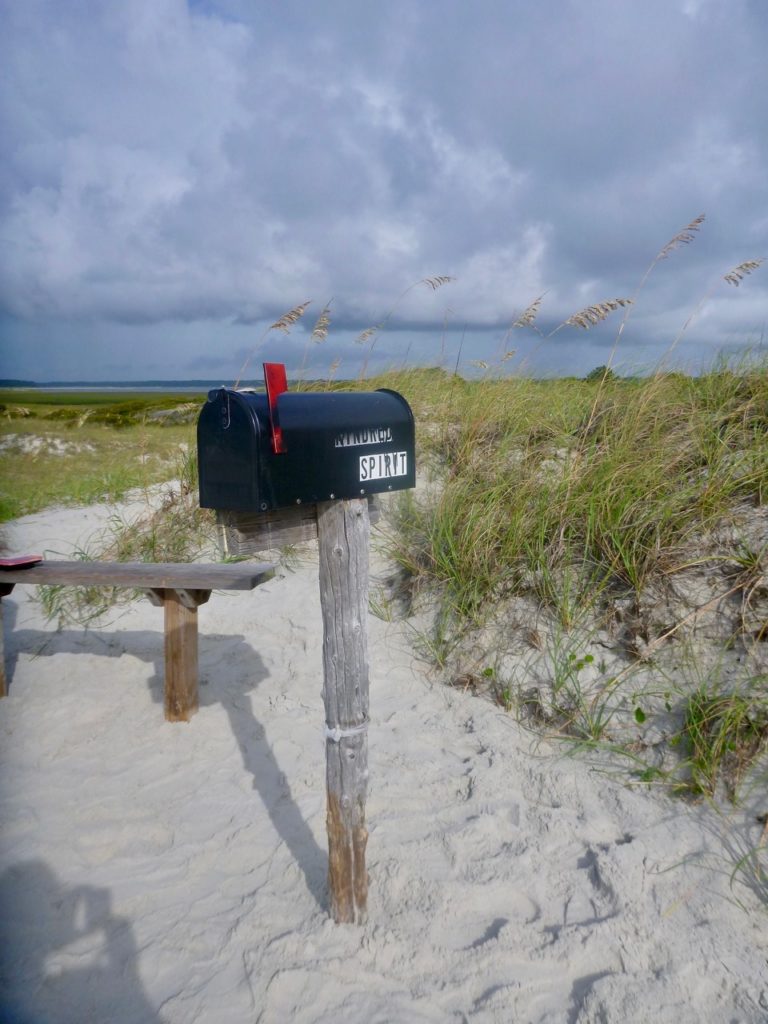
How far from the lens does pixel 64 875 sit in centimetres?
296

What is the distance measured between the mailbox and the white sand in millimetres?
868

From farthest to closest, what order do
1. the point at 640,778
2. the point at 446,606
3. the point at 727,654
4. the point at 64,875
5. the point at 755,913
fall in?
the point at 446,606 < the point at 727,654 < the point at 640,778 < the point at 64,875 < the point at 755,913

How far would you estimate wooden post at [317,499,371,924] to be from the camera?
7.97 feet

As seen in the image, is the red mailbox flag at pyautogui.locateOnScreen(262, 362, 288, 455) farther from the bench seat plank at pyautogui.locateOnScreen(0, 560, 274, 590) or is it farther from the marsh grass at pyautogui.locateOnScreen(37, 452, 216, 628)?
the marsh grass at pyautogui.locateOnScreen(37, 452, 216, 628)

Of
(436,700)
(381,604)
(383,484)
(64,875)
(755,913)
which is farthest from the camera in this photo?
(381,604)

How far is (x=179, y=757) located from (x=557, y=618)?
2.15 m

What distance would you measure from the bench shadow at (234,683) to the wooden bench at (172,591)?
0.56ft

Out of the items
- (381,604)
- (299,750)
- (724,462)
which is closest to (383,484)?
(299,750)

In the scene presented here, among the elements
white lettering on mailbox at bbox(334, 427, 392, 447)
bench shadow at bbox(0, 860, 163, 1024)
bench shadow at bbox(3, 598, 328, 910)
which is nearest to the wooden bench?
bench shadow at bbox(3, 598, 328, 910)

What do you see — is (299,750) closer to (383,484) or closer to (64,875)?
(64,875)

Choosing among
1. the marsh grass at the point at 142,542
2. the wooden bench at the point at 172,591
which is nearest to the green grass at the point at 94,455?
the marsh grass at the point at 142,542

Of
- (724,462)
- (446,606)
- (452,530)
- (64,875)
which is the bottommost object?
(64,875)

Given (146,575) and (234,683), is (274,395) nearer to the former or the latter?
(146,575)

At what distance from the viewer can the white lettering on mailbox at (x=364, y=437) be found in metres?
2.28
